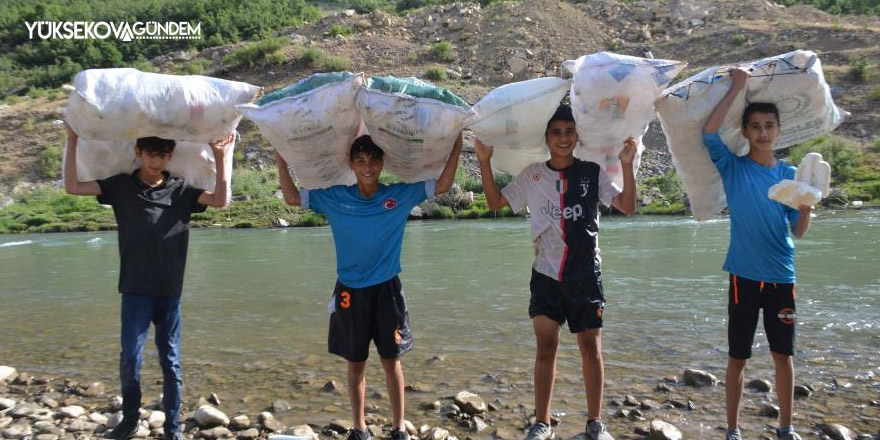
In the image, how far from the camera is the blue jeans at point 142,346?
3160 mm

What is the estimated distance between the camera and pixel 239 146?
24297mm

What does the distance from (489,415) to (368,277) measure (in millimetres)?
1244

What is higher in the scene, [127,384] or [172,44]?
[172,44]

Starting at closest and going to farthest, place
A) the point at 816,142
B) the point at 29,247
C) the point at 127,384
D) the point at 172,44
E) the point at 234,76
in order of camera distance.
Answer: the point at 127,384
the point at 29,247
the point at 816,142
the point at 234,76
the point at 172,44

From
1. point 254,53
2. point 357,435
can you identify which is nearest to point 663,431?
point 357,435

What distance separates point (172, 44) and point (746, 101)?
47605 millimetres

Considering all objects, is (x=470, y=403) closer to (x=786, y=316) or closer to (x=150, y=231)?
(x=786, y=316)

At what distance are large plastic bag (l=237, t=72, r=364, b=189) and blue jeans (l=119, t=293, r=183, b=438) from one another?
3.00ft

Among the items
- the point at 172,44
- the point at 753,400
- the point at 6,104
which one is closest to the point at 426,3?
the point at 172,44

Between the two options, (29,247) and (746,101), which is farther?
(29,247)

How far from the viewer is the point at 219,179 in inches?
137

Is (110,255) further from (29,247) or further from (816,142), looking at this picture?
(816,142)

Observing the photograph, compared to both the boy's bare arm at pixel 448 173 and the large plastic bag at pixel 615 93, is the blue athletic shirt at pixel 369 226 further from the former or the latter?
the large plastic bag at pixel 615 93

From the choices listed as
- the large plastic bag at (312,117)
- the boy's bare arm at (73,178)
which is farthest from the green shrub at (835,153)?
the boy's bare arm at (73,178)
